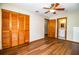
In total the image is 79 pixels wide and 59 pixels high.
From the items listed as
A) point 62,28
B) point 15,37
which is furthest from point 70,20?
point 15,37

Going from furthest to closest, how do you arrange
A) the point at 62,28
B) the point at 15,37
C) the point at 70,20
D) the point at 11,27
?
the point at 15,37 → the point at 11,27 → the point at 62,28 → the point at 70,20

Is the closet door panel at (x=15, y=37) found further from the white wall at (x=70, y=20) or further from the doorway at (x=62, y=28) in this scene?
the white wall at (x=70, y=20)

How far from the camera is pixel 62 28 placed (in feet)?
5.85

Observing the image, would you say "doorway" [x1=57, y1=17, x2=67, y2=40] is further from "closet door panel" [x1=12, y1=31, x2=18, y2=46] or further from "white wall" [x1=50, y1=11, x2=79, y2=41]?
"closet door panel" [x1=12, y1=31, x2=18, y2=46]

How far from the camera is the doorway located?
1.72m

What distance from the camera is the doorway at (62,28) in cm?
172

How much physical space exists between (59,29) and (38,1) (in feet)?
2.46

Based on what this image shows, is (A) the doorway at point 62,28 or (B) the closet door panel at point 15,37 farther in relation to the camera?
(B) the closet door panel at point 15,37

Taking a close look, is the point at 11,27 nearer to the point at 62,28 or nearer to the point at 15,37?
the point at 15,37

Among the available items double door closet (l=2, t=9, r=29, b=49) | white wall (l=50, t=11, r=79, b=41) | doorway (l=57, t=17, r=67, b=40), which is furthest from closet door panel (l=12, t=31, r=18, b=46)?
white wall (l=50, t=11, r=79, b=41)

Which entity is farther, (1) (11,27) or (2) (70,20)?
(1) (11,27)

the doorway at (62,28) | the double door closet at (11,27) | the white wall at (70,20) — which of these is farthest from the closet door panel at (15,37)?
the white wall at (70,20)
